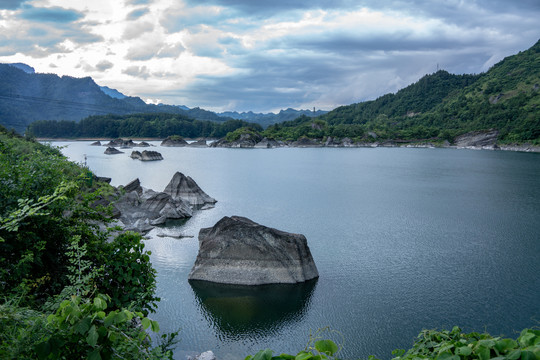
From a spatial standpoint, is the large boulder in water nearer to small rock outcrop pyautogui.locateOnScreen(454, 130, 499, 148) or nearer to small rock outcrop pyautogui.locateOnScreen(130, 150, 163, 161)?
small rock outcrop pyautogui.locateOnScreen(130, 150, 163, 161)

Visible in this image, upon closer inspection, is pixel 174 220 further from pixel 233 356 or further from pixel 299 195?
pixel 233 356

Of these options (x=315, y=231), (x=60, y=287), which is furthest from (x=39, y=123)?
(x=60, y=287)

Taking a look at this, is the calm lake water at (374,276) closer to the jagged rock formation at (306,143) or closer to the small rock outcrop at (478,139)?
the small rock outcrop at (478,139)

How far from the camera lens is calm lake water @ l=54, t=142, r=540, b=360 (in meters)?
14.7

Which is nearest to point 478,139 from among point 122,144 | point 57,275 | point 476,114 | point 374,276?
point 476,114

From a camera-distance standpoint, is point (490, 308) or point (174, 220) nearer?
point (490, 308)

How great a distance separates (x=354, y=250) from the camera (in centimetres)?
2395

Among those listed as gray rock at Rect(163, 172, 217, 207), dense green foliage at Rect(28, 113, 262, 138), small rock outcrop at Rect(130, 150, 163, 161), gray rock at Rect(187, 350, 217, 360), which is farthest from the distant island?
gray rock at Rect(187, 350, 217, 360)

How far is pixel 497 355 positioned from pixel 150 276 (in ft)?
23.5

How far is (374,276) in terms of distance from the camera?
64.5 feet

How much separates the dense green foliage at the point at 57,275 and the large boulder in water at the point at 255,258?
32.8 feet

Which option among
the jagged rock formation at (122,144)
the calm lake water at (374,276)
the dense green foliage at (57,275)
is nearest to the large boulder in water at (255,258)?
the calm lake water at (374,276)

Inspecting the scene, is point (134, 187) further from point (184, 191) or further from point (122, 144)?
point (122, 144)

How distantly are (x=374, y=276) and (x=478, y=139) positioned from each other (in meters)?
124
